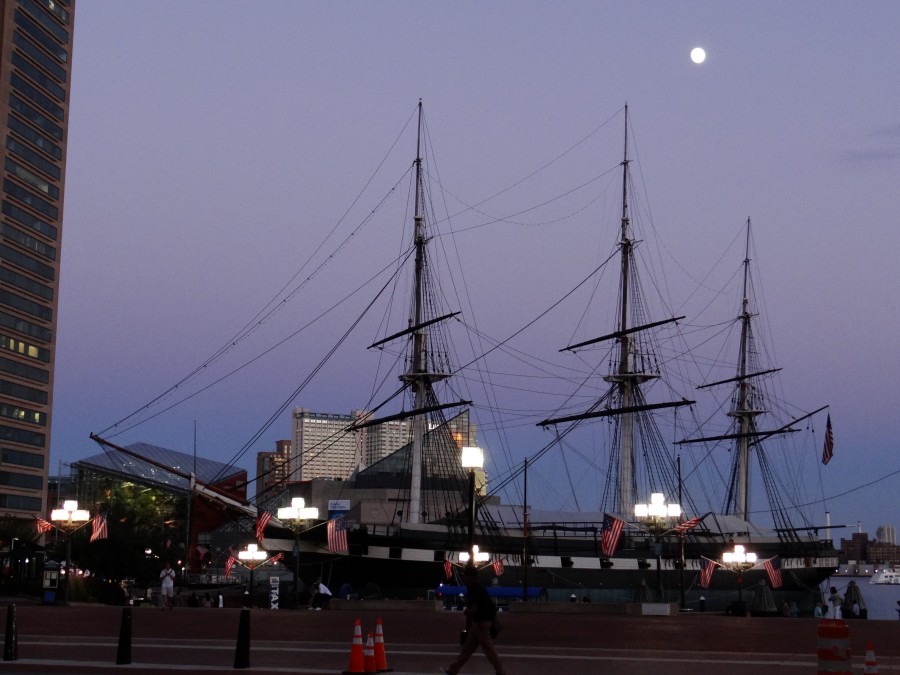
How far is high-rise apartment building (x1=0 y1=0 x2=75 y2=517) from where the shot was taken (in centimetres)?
12700

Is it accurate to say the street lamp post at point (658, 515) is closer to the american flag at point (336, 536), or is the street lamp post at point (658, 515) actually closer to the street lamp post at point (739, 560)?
the street lamp post at point (739, 560)

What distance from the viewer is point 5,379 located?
127438 millimetres

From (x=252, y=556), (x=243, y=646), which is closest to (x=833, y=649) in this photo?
(x=243, y=646)

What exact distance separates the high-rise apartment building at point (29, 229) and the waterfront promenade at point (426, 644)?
95895 millimetres

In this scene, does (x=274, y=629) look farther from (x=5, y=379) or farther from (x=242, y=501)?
(x=5, y=379)

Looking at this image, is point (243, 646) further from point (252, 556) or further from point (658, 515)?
point (252, 556)

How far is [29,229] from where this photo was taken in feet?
426

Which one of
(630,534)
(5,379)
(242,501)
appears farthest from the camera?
(5,379)

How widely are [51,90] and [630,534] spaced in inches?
3292

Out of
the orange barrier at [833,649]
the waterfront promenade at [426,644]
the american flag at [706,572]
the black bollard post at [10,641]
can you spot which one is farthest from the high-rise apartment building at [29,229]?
the orange barrier at [833,649]

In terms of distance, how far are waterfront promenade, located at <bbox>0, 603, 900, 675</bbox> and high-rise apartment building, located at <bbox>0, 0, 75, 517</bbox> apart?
95.9 m

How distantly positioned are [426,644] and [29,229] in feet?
373

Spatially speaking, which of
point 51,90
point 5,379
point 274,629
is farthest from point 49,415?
point 274,629

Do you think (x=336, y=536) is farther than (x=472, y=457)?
Yes
